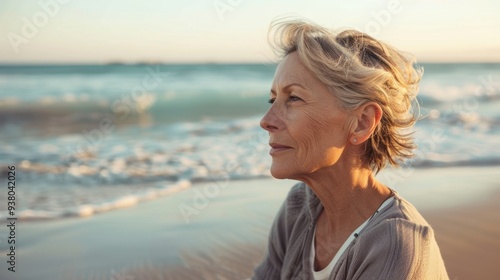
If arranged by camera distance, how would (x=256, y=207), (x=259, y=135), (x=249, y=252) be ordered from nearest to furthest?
(x=249, y=252)
(x=256, y=207)
(x=259, y=135)

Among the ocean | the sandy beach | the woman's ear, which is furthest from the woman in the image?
the ocean

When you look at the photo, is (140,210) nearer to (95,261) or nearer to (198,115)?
(95,261)

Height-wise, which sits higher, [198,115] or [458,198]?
[198,115]

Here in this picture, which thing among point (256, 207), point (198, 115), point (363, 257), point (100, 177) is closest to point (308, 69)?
point (363, 257)

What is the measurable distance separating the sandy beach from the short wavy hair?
7.30 feet

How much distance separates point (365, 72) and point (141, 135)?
833 centimetres

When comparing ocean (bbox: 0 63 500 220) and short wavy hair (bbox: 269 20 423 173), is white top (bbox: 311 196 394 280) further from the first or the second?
ocean (bbox: 0 63 500 220)

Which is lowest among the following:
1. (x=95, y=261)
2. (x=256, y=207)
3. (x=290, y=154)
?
(x=95, y=261)

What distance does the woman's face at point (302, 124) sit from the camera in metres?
2.33

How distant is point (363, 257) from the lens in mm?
2082

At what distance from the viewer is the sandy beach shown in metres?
4.46

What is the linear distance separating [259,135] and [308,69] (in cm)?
727

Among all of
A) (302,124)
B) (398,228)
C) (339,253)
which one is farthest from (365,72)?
(339,253)

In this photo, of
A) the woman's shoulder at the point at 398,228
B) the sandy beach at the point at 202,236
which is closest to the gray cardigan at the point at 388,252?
the woman's shoulder at the point at 398,228
